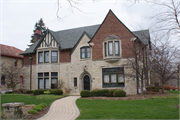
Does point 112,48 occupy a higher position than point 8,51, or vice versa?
point 8,51

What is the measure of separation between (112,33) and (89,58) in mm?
4271

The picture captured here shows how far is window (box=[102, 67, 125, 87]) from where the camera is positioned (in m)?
20.0

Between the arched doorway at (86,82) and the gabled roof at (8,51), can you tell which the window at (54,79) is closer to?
the arched doorway at (86,82)

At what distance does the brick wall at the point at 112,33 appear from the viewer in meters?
19.9

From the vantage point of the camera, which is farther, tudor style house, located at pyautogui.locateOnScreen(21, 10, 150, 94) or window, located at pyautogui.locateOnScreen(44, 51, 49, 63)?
window, located at pyautogui.locateOnScreen(44, 51, 49, 63)

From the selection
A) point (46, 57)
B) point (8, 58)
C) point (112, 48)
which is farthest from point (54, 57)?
point (8, 58)

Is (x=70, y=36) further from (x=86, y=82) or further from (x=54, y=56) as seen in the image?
(x=86, y=82)

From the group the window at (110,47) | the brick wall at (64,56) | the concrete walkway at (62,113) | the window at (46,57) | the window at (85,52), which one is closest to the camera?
the concrete walkway at (62,113)

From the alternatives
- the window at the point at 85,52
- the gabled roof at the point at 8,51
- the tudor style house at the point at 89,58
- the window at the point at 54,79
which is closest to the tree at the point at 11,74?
the tudor style house at the point at 89,58

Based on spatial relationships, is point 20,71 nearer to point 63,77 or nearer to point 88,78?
point 63,77

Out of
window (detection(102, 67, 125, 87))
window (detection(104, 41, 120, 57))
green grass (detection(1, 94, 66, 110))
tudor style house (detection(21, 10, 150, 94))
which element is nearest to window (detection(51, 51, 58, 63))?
tudor style house (detection(21, 10, 150, 94))

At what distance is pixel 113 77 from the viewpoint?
2044 centimetres

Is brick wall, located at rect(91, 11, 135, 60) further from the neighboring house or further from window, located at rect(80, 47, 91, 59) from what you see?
the neighboring house

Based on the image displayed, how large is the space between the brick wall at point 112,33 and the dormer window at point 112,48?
0.57m
